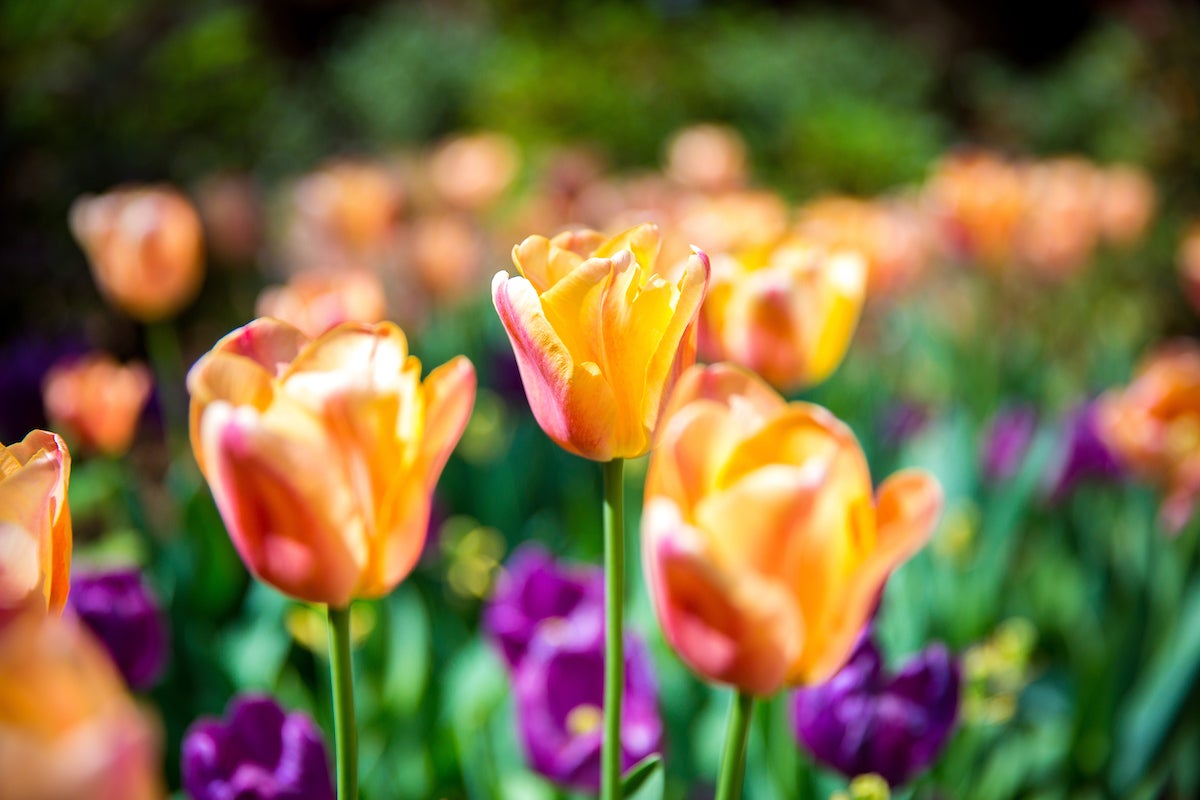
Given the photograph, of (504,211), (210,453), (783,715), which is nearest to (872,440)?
(783,715)

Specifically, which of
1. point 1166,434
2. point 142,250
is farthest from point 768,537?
point 142,250

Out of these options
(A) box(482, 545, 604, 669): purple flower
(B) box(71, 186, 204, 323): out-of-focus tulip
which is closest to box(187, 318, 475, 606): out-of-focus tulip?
(A) box(482, 545, 604, 669): purple flower

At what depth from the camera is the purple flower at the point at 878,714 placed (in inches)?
29.2

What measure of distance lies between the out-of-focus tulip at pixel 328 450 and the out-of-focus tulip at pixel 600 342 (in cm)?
4

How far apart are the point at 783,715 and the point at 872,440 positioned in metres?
0.82

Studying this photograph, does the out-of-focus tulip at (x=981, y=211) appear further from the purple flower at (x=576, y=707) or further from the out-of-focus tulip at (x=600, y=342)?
the out-of-focus tulip at (x=600, y=342)

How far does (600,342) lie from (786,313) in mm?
545

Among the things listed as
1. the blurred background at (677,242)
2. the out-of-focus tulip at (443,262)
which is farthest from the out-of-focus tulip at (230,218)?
the out-of-focus tulip at (443,262)

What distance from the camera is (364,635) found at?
1.15 m

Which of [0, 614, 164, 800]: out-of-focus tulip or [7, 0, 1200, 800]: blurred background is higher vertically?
[0, 614, 164, 800]: out-of-focus tulip

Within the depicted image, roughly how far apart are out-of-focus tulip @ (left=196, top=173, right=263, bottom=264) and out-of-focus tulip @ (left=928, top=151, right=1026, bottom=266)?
6.51ft

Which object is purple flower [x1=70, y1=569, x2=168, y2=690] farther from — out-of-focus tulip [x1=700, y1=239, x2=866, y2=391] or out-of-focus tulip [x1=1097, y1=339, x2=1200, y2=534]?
out-of-focus tulip [x1=1097, y1=339, x2=1200, y2=534]

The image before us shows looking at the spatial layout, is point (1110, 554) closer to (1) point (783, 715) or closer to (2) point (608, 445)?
(1) point (783, 715)

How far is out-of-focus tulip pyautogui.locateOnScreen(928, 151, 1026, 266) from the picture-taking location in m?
2.45
